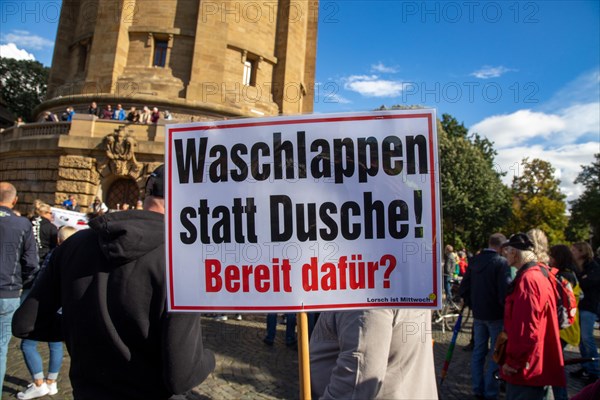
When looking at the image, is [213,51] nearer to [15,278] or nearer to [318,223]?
[15,278]

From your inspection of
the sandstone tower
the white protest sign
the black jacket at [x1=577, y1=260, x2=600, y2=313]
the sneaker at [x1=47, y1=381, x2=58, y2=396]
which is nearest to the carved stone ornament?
the sandstone tower

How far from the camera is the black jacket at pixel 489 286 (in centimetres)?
470

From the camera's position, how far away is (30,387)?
4.15 meters

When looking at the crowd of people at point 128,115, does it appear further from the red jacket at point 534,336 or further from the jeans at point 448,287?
the red jacket at point 534,336

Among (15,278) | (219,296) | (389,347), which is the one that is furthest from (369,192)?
(15,278)

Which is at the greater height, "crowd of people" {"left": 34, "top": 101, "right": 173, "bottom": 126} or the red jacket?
"crowd of people" {"left": 34, "top": 101, "right": 173, "bottom": 126}

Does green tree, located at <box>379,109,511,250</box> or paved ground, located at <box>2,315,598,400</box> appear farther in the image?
green tree, located at <box>379,109,511,250</box>

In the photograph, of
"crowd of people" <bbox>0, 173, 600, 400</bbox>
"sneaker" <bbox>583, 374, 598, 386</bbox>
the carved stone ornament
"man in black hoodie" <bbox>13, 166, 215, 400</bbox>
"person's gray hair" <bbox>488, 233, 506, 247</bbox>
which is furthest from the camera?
the carved stone ornament

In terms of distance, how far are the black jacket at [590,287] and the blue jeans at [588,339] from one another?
0.31 ft

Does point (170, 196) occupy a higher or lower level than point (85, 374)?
higher

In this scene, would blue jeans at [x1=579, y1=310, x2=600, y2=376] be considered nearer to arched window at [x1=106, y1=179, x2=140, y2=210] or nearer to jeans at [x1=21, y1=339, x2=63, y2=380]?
jeans at [x1=21, y1=339, x2=63, y2=380]

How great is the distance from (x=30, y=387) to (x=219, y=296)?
3685mm

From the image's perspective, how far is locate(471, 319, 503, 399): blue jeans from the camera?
4551 millimetres

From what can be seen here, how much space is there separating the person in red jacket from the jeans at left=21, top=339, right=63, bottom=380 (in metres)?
4.28
